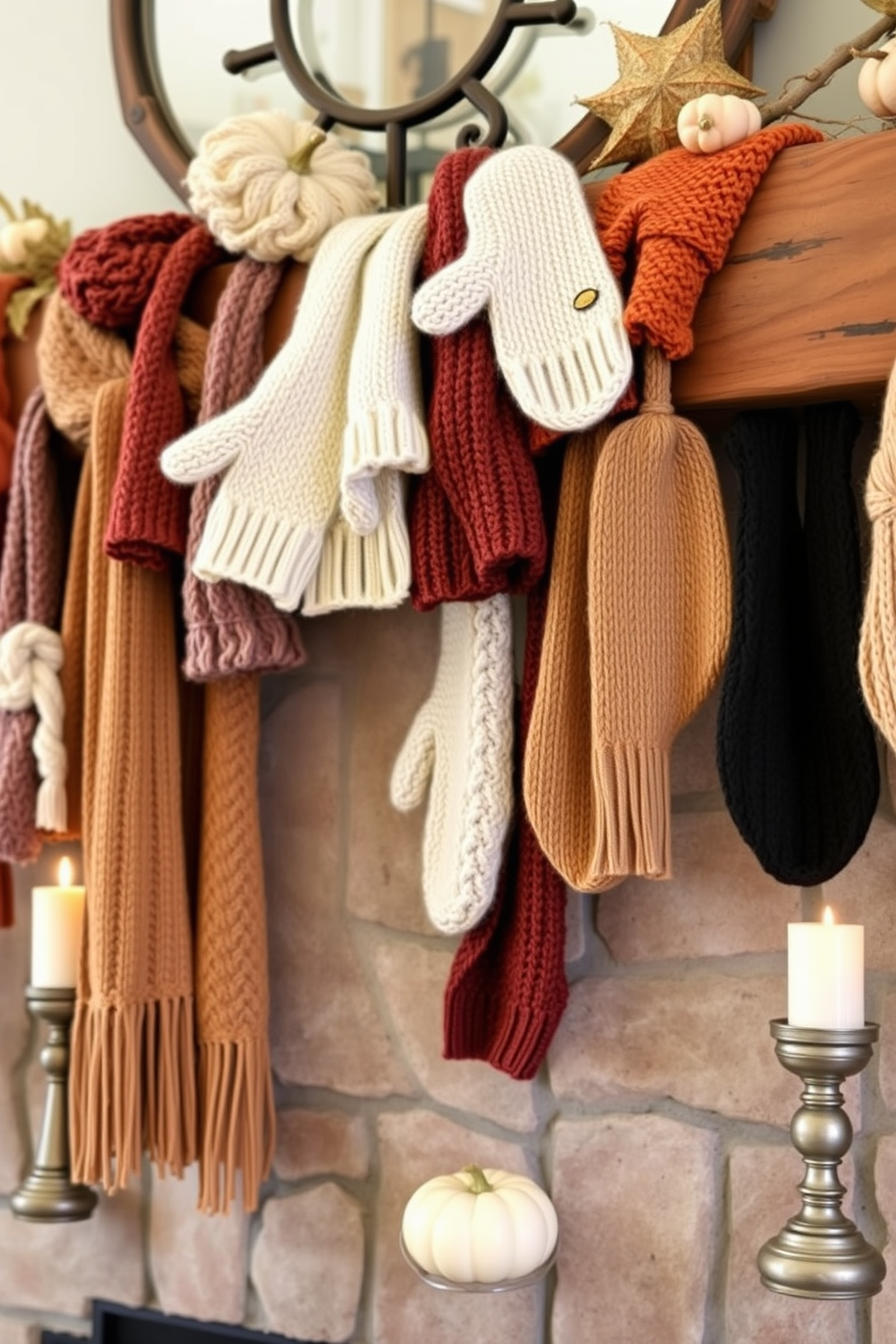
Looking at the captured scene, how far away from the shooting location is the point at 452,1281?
3.39 ft

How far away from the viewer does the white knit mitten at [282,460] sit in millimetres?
1056

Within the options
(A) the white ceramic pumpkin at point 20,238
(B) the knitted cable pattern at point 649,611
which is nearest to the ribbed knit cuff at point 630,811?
(B) the knitted cable pattern at point 649,611

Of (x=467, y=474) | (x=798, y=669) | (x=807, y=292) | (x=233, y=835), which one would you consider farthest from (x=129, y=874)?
(x=807, y=292)

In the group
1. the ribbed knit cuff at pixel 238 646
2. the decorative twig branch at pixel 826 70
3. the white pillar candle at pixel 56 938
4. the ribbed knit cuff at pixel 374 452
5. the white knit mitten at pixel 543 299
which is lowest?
the white pillar candle at pixel 56 938

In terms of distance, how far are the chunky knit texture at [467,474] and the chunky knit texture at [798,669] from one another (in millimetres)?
150

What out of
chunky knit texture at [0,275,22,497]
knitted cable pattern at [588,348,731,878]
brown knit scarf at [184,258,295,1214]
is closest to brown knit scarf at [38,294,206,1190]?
brown knit scarf at [184,258,295,1214]

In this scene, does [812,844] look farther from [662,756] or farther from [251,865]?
[251,865]

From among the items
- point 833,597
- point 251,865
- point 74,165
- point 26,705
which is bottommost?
point 251,865

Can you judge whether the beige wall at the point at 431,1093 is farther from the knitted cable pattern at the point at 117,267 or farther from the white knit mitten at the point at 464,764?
the knitted cable pattern at the point at 117,267

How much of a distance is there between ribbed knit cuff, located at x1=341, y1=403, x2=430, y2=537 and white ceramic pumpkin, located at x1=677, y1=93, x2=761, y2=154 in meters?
0.26

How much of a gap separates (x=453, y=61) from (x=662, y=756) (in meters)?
0.64

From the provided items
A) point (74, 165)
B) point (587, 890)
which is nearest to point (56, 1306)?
point (587, 890)

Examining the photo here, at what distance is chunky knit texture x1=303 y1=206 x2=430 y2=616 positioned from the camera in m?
1.01

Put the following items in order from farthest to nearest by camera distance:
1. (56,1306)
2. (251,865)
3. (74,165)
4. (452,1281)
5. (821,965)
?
1. (74,165)
2. (56,1306)
3. (251,865)
4. (452,1281)
5. (821,965)
